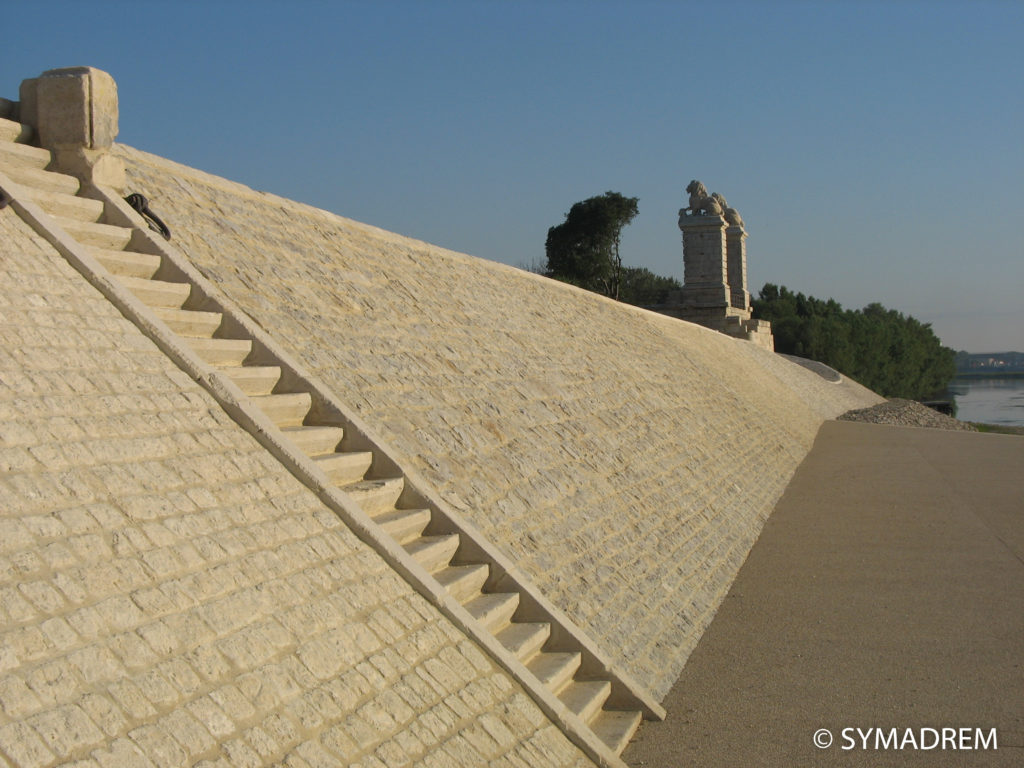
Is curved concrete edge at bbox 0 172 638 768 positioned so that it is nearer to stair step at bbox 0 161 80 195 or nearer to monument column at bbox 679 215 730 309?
stair step at bbox 0 161 80 195

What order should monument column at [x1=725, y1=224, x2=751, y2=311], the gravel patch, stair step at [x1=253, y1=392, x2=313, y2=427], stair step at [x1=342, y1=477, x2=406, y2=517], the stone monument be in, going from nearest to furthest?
stair step at [x1=342, y1=477, x2=406, y2=517], stair step at [x1=253, y1=392, x2=313, y2=427], the gravel patch, the stone monument, monument column at [x1=725, y1=224, x2=751, y2=311]

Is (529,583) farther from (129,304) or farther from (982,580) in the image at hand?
(982,580)

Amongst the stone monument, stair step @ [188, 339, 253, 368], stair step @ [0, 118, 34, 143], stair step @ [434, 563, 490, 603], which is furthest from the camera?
the stone monument

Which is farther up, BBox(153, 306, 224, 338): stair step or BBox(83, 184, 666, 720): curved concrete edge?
BBox(153, 306, 224, 338): stair step

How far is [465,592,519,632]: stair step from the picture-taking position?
570 centimetres

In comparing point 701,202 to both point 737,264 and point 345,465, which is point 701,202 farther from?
point 345,465

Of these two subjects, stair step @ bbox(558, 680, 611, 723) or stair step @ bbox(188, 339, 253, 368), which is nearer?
stair step @ bbox(558, 680, 611, 723)

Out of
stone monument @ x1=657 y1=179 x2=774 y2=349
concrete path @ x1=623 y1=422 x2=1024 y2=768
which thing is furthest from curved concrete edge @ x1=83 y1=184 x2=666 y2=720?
stone monument @ x1=657 y1=179 x2=774 y2=349

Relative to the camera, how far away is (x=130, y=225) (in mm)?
7016

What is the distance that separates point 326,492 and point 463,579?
1.07 meters

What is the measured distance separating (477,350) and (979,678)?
209 inches

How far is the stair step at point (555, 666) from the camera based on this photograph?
5.68 m

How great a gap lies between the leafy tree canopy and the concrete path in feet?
128

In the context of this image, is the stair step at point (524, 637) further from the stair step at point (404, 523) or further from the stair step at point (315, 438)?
the stair step at point (315, 438)
